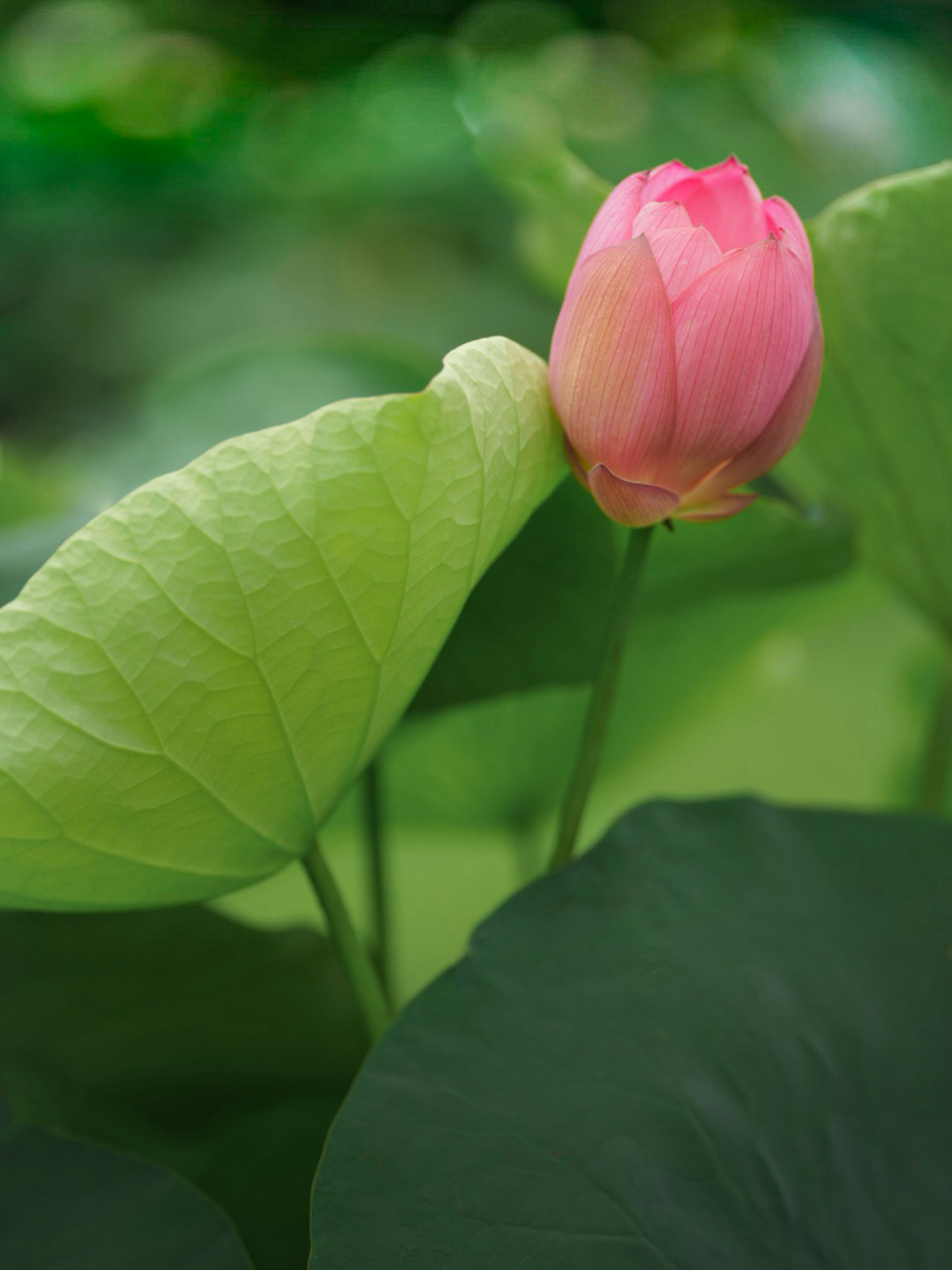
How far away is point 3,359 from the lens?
194cm

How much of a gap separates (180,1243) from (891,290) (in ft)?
0.92

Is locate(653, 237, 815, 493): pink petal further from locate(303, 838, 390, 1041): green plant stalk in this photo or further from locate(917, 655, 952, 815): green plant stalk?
locate(917, 655, 952, 815): green plant stalk

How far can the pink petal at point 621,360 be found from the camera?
0.61 feet

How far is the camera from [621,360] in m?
0.19

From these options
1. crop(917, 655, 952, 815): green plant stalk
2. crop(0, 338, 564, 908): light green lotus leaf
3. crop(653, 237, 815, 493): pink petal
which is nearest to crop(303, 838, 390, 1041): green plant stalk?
crop(0, 338, 564, 908): light green lotus leaf

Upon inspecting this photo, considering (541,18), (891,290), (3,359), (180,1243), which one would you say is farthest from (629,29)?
(180,1243)

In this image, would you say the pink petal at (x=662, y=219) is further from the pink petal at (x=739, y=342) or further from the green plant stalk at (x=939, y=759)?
the green plant stalk at (x=939, y=759)

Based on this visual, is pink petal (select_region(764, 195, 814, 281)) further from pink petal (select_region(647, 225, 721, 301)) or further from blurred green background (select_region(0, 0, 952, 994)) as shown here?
blurred green background (select_region(0, 0, 952, 994))

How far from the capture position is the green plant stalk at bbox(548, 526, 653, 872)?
0.23m

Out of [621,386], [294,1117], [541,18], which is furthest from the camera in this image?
[541,18]

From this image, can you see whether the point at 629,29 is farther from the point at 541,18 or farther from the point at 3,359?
the point at 3,359

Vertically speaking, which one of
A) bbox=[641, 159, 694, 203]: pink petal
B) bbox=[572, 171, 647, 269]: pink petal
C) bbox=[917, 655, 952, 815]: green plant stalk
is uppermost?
bbox=[641, 159, 694, 203]: pink petal

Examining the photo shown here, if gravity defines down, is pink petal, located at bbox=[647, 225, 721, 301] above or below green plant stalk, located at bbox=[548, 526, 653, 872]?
above

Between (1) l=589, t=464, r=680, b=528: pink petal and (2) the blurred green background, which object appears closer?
(1) l=589, t=464, r=680, b=528: pink petal
